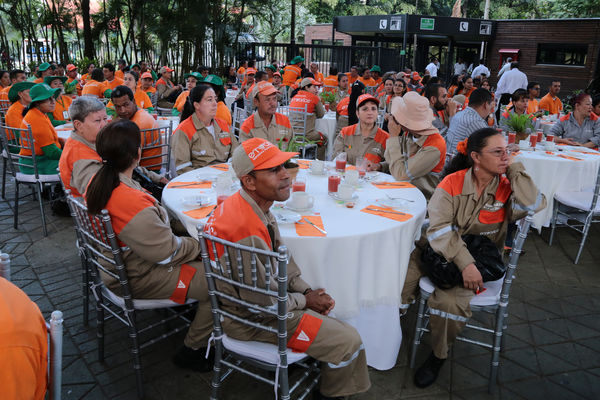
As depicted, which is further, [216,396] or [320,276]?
[320,276]

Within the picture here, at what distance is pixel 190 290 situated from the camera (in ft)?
8.48

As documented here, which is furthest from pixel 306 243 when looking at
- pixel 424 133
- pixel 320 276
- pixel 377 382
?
pixel 424 133

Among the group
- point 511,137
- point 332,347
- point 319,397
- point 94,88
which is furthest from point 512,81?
point 332,347

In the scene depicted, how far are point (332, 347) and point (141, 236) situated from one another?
44.0 inches

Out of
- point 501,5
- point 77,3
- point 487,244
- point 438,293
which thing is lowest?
point 438,293

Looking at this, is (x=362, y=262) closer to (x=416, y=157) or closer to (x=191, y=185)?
(x=416, y=157)

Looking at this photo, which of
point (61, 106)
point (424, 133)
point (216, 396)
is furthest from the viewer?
point (61, 106)

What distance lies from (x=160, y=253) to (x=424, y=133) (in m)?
2.28

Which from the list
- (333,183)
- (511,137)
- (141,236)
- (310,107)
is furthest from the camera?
(310,107)

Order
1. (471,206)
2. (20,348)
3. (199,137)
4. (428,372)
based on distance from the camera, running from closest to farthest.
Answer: (20,348)
(428,372)
(471,206)
(199,137)

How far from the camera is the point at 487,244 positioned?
275 cm

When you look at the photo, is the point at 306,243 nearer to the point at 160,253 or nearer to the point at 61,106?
the point at 160,253

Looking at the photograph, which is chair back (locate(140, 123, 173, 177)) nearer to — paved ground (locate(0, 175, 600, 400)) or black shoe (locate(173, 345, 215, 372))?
paved ground (locate(0, 175, 600, 400))

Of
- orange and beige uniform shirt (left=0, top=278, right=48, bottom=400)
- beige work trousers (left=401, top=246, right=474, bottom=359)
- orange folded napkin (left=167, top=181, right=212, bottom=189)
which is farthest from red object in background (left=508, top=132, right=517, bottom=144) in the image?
orange and beige uniform shirt (left=0, top=278, right=48, bottom=400)
